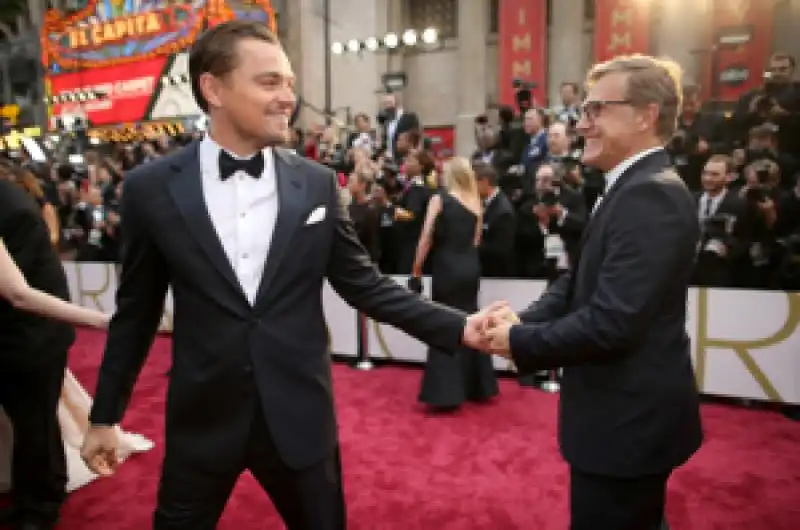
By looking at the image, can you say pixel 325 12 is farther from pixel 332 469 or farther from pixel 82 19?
pixel 332 469

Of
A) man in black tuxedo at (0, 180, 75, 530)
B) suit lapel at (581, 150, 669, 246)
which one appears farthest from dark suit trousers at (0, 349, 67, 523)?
suit lapel at (581, 150, 669, 246)

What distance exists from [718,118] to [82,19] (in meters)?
21.1

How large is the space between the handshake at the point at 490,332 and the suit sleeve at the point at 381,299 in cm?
3

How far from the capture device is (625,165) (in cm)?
172

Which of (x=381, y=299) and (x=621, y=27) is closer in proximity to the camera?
(x=381, y=299)

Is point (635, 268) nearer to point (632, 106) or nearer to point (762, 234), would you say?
point (632, 106)

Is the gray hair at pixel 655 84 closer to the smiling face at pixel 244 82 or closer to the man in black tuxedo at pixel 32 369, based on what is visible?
the smiling face at pixel 244 82

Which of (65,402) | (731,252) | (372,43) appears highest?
(372,43)

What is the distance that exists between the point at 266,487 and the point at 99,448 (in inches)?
17.7

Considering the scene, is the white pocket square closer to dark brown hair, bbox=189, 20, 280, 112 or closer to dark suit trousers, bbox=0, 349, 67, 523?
dark brown hair, bbox=189, 20, 280, 112

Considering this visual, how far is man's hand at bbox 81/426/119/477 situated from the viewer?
66.0 inches

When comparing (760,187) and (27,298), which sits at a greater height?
(760,187)

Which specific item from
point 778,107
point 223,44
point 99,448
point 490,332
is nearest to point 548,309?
point 490,332

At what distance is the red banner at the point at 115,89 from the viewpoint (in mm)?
19219
